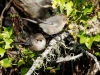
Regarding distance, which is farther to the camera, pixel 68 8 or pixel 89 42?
pixel 68 8

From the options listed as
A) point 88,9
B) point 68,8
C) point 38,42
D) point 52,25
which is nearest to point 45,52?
point 38,42

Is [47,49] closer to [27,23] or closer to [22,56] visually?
[22,56]

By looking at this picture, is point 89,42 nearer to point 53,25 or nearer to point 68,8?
point 68,8

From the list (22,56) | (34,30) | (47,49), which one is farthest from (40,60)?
(34,30)

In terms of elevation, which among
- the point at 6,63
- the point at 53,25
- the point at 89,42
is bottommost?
the point at 6,63

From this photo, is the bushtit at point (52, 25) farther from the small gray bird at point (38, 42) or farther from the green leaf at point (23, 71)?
the green leaf at point (23, 71)

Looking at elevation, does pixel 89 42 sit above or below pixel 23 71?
above

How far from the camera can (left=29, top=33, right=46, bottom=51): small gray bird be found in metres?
4.21

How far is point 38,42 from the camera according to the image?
4234mm

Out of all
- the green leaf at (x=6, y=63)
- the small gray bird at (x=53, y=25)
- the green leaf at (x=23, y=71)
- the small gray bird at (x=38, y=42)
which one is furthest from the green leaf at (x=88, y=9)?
the green leaf at (x=6, y=63)

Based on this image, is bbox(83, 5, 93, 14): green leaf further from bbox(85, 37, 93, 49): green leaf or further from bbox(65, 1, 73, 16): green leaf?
bbox(85, 37, 93, 49): green leaf

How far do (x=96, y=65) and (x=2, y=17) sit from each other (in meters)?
1.59

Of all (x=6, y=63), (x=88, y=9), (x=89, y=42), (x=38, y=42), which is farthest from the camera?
(x=6, y=63)

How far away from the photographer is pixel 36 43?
4.26 meters
